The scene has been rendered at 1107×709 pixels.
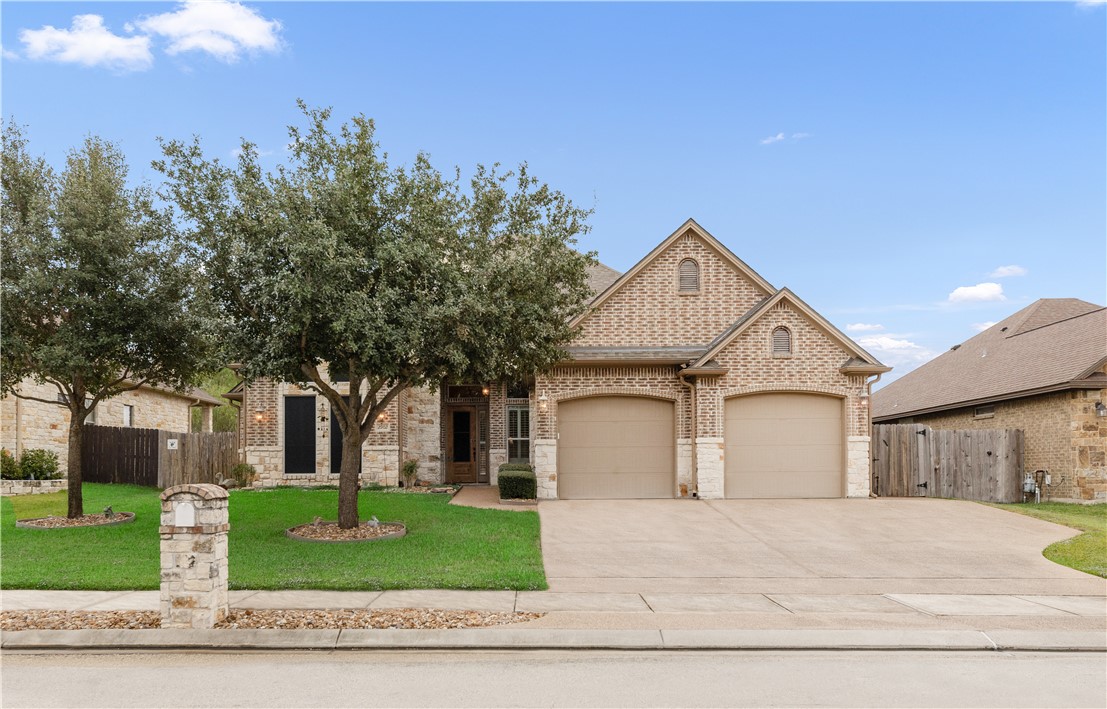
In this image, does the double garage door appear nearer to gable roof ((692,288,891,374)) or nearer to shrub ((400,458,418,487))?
gable roof ((692,288,891,374))

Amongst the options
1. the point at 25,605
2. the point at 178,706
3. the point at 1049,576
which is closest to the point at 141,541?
the point at 25,605

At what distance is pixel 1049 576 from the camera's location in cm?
1125

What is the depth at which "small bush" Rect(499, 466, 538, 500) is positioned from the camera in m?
18.0

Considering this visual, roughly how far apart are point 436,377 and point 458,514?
3.81 m

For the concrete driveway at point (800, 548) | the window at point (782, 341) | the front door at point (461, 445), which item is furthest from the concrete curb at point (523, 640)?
the front door at point (461, 445)

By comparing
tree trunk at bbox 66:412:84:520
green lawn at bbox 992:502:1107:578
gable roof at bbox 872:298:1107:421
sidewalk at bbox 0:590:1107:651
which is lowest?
→ green lawn at bbox 992:502:1107:578

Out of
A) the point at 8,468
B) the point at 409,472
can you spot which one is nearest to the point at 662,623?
the point at 409,472

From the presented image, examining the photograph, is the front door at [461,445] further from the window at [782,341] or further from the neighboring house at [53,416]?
the window at [782,341]

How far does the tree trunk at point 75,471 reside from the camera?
1475 cm

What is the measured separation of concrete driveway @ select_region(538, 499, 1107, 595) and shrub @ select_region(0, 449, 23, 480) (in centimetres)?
1439

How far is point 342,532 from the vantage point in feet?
43.7

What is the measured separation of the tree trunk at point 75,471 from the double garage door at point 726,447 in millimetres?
10244

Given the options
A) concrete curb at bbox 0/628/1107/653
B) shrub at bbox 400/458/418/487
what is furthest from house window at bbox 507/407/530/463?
concrete curb at bbox 0/628/1107/653

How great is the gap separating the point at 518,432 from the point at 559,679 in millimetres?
16015
